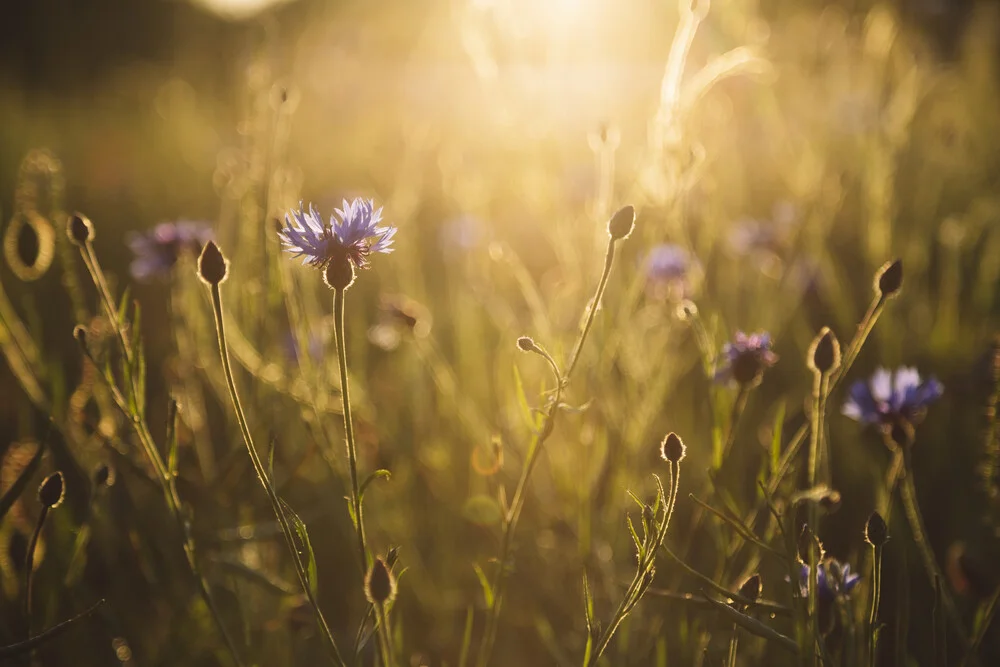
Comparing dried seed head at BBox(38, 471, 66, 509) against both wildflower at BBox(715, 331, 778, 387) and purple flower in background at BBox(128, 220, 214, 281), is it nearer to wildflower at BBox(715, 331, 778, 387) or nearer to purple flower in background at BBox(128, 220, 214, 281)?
purple flower in background at BBox(128, 220, 214, 281)

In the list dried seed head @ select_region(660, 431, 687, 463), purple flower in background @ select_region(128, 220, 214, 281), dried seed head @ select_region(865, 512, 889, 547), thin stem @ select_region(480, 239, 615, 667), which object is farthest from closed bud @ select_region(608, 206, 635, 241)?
purple flower in background @ select_region(128, 220, 214, 281)

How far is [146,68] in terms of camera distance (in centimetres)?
702

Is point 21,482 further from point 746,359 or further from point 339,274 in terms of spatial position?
point 746,359

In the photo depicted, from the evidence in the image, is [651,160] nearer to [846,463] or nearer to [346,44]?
[846,463]

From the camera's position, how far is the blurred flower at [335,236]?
863 millimetres

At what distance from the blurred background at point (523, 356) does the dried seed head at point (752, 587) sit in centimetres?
11

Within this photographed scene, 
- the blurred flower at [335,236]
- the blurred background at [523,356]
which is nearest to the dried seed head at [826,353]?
the blurred background at [523,356]

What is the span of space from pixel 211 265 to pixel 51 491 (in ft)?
1.06

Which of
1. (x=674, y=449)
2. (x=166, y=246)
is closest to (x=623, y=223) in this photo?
(x=674, y=449)

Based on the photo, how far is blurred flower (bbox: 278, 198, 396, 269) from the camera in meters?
0.86

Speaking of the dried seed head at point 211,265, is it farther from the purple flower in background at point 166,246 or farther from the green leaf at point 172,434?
the purple flower in background at point 166,246

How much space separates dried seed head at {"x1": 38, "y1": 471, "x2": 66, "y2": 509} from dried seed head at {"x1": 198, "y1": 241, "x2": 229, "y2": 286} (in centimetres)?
29

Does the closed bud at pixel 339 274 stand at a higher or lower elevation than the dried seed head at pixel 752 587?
higher

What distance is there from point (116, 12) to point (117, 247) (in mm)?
10276
